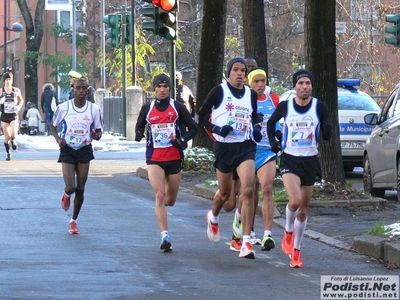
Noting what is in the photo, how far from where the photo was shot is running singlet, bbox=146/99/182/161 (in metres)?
12.0

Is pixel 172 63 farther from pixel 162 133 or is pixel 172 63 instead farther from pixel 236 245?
pixel 236 245

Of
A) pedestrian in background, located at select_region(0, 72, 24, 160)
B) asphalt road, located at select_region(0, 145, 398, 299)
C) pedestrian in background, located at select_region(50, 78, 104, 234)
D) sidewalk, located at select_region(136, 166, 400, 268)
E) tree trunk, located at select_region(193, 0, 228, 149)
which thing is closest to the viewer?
asphalt road, located at select_region(0, 145, 398, 299)

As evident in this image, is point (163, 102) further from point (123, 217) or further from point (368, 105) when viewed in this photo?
point (368, 105)

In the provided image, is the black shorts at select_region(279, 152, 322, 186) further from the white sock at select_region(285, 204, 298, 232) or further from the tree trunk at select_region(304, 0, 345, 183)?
the tree trunk at select_region(304, 0, 345, 183)

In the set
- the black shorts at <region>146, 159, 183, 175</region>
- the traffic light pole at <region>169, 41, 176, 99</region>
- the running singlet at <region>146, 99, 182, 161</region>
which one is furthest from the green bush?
the running singlet at <region>146, 99, 182, 161</region>

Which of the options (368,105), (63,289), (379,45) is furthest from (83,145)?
(379,45)

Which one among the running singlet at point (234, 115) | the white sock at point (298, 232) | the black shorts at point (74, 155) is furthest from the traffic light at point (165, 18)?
the white sock at point (298, 232)

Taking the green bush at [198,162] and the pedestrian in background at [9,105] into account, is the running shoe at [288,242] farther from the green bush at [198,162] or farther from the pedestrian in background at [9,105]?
the pedestrian in background at [9,105]

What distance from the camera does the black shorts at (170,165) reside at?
12.1 metres

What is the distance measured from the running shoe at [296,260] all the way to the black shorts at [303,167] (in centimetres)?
68

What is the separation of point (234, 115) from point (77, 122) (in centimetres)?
260

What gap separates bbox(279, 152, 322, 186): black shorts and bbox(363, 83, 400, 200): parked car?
5.85 meters

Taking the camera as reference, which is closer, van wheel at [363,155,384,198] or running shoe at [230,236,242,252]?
running shoe at [230,236,242,252]

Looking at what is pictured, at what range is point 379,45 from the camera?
1693 inches
